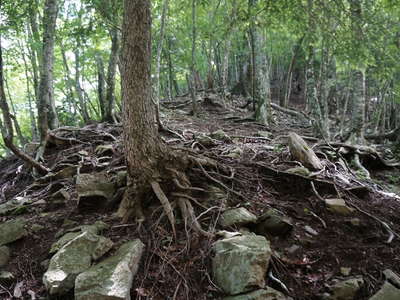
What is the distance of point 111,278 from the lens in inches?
113

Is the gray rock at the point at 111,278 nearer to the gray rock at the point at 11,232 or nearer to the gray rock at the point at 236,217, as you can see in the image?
the gray rock at the point at 236,217

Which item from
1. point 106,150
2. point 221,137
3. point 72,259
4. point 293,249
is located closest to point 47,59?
point 106,150

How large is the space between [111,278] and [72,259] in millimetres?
671

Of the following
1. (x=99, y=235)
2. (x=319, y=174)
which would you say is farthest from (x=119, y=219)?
(x=319, y=174)

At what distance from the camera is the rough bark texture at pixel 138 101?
138 inches

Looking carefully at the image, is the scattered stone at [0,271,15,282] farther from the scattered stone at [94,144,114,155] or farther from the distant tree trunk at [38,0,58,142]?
the distant tree trunk at [38,0,58,142]

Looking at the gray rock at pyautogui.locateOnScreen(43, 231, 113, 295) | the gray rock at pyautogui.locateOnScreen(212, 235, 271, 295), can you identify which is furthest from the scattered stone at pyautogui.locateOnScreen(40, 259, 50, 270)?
the gray rock at pyautogui.locateOnScreen(212, 235, 271, 295)

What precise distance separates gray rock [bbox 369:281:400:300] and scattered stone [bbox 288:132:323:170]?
2467mm

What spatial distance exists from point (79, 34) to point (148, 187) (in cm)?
530

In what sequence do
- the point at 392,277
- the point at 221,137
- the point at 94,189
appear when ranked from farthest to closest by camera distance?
the point at 221,137 → the point at 94,189 → the point at 392,277

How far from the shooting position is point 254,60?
10.3 metres

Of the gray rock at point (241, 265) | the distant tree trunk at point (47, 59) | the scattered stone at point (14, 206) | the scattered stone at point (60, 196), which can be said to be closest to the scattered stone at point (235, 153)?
the gray rock at point (241, 265)

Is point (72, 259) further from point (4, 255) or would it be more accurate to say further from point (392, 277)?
point (392, 277)

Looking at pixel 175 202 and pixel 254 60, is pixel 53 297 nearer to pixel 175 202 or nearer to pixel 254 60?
pixel 175 202
